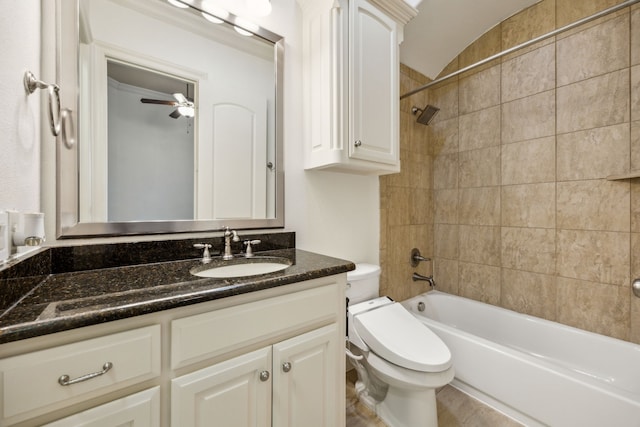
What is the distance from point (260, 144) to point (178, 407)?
1.11 metres

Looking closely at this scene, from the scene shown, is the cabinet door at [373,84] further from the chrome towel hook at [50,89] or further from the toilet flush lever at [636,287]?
the toilet flush lever at [636,287]

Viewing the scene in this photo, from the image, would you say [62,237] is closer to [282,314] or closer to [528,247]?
[282,314]

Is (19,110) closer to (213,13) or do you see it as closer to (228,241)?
(228,241)

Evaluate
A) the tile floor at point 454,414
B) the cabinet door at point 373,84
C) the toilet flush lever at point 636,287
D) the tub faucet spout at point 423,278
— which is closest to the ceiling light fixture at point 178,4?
the cabinet door at point 373,84

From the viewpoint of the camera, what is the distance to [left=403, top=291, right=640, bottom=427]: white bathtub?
1.14 metres

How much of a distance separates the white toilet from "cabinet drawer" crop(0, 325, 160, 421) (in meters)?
0.98

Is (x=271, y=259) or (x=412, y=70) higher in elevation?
(x=412, y=70)

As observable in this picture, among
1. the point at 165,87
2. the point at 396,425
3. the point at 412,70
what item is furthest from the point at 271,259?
the point at 412,70

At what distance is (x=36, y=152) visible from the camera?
0.83 m

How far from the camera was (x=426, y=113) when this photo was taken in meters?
2.14

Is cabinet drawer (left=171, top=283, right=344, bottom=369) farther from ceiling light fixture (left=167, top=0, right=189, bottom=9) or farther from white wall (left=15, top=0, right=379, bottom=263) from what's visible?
ceiling light fixture (left=167, top=0, right=189, bottom=9)

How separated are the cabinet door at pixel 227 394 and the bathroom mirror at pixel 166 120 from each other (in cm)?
64

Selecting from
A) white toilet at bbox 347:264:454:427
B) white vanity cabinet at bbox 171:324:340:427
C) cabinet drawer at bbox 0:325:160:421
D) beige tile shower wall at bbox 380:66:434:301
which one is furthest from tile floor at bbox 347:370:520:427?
cabinet drawer at bbox 0:325:160:421

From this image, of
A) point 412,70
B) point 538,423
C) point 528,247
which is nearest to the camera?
point 538,423
